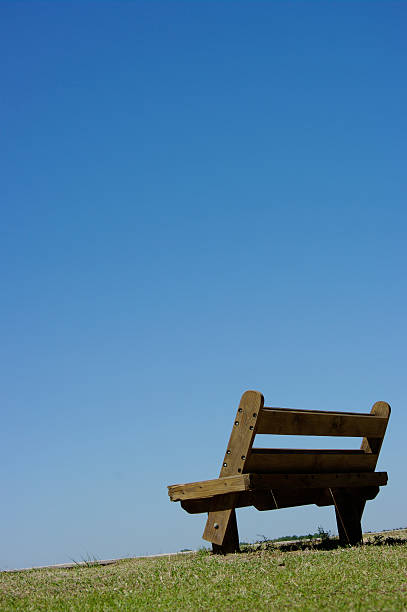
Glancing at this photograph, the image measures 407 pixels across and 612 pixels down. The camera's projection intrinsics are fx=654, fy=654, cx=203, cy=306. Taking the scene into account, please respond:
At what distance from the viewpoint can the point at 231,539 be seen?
25.8 feet

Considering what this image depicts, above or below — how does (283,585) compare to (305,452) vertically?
below

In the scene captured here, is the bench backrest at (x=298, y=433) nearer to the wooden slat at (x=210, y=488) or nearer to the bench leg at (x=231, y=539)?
the wooden slat at (x=210, y=488)

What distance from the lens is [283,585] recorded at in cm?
586

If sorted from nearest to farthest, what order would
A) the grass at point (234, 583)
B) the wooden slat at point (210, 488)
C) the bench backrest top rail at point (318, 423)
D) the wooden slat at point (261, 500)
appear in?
the grass at point (234, 583)
the wooden slat at point (210, 488)
the wooden slat at point (261, 500)
the bench backrest top rail at point (318, 423)

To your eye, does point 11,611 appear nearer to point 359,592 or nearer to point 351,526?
point 359,592

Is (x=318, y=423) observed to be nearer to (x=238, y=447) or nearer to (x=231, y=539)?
(x=238, y=447)

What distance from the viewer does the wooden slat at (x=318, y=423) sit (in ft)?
26.3

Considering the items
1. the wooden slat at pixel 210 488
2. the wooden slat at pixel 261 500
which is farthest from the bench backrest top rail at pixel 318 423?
the wooden slat at pixel 261 500

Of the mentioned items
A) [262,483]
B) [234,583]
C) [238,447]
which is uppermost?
[238,447]

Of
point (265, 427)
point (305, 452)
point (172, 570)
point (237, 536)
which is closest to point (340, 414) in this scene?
point (305, 452)

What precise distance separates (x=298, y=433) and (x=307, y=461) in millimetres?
421

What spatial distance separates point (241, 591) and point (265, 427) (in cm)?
249

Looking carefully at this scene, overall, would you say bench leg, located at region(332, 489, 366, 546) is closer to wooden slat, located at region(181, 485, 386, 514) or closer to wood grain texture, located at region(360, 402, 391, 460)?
wooden slat, located at region(181, 485, 386, 514)

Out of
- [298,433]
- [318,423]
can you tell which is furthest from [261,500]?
[318,423]
